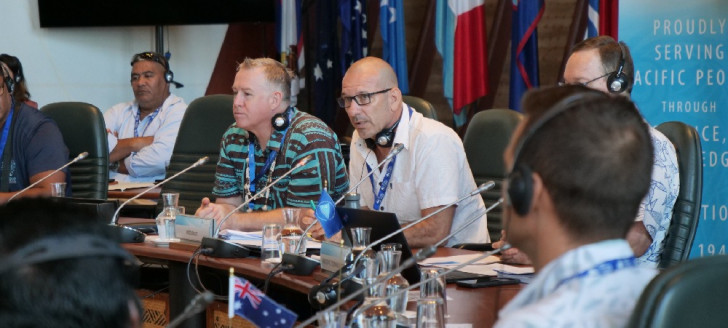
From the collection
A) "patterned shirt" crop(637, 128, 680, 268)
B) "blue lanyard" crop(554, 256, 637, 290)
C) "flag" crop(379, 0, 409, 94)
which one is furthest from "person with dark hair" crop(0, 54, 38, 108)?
"blue lanyard" crop(554, 256, 637, 290)

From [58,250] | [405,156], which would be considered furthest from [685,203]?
[58,250]

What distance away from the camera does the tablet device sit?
2328 mm

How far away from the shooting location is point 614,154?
4.21 feet

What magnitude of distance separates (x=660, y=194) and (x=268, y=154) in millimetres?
1482

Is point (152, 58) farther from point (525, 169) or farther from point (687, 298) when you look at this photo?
point (687, 298)

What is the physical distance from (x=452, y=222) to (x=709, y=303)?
2125mm

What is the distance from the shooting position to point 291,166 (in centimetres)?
353

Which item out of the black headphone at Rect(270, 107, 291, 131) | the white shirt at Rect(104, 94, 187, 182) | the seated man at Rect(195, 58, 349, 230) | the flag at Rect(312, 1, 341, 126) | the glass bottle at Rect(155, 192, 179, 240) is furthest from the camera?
the flag at Rect(312, 1, 341, 126)

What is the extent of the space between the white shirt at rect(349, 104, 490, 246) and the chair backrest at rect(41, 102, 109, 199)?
1363mm

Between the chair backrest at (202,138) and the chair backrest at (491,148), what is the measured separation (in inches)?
43.3

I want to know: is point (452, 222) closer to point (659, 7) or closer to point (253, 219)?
point (253, 219)

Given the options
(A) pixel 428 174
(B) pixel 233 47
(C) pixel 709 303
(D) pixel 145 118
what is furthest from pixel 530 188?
(B) pixel 233 47

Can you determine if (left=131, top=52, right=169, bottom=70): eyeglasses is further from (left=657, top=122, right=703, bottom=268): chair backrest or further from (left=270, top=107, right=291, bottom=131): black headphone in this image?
(left=657, top=122, right=703, bottom=268): chair backrest

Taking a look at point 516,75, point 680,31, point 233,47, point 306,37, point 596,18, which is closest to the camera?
point 680,31
